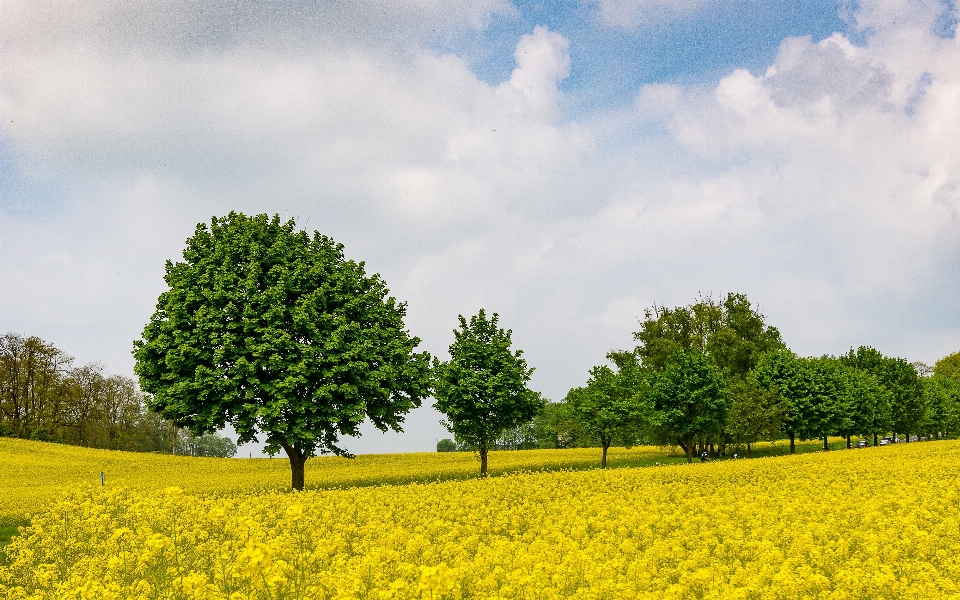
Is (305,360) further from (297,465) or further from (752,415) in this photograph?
(752,415)

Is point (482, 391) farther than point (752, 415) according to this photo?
No

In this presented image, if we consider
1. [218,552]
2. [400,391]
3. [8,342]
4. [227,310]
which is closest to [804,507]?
[218,552]

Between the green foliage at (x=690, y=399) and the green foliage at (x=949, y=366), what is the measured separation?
105832mm

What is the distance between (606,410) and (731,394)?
1295 centimetres

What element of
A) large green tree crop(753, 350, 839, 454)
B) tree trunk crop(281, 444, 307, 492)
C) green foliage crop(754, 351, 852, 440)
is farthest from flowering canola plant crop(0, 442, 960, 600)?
green foliage crop(754, 351, 852, 440)

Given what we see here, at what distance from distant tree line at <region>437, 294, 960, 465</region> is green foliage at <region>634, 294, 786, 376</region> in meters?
0.12

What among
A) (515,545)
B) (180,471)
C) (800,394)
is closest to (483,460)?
(180,471)

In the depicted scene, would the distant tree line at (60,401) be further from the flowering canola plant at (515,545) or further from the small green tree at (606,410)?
the flowering canola plant at (515,545)

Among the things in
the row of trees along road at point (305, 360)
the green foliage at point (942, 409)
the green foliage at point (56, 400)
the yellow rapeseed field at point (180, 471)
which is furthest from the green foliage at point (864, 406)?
the green foliage at point (56, 400)

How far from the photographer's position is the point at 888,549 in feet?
35.6

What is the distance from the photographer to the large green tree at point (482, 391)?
39.3m

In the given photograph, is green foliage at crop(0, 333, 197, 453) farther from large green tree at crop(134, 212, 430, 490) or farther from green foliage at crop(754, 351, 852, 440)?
green foliage at crop(754, 351, 852, 440)

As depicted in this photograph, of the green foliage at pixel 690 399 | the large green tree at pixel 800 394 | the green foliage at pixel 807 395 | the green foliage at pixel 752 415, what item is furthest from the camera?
the green foliage at pixel 807 395

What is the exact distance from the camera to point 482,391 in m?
39.2
